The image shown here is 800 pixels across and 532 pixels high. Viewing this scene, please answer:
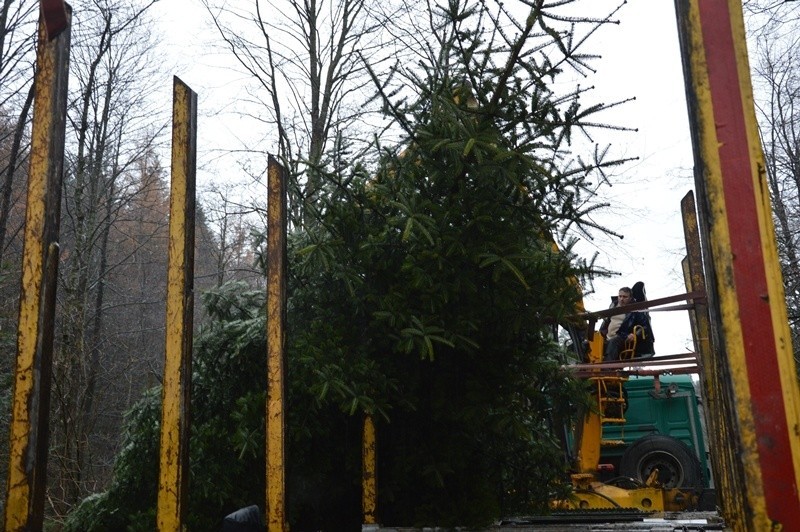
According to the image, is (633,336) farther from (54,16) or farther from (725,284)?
(54,16)

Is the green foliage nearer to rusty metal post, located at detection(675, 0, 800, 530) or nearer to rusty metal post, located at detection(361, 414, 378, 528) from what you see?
rusty metal post, located at detection(361, 414, 378, 528)

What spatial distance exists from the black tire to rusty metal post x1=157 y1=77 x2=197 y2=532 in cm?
944

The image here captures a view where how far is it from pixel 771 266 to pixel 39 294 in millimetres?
3181

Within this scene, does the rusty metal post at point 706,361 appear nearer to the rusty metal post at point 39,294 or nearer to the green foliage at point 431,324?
the green foliage at point 431,324

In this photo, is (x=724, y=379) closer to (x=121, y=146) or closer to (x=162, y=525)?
(x=162, y=525)

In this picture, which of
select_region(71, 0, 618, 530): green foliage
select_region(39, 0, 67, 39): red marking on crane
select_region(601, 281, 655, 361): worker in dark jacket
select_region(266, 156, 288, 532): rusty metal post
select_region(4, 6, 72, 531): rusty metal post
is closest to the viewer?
select_region(4, 6, 72, 531): rusty metal post

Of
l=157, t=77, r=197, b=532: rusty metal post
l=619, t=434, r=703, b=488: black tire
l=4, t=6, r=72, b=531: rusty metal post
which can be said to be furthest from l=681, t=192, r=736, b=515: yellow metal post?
l=619, t=434, r=703, b=488: black tire

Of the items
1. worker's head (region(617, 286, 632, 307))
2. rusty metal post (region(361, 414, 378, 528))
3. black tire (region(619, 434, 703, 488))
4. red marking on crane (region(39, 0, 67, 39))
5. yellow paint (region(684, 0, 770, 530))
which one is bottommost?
black tire (region(619, 434, 703, 488))

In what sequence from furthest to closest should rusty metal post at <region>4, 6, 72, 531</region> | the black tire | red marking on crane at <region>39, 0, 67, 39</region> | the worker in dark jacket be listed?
the black tire, the worker in dark jacket, red marking on crane at <region>39, 0, 67, 39</region>, rusty metal post at <region>4, 6, 72, 531</region>

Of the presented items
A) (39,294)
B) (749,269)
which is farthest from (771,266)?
(39,294)

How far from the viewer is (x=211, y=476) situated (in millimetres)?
6227

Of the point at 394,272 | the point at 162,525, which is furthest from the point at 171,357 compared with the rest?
the point at 394,272

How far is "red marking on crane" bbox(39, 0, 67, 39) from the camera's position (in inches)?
152

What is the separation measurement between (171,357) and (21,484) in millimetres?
948
